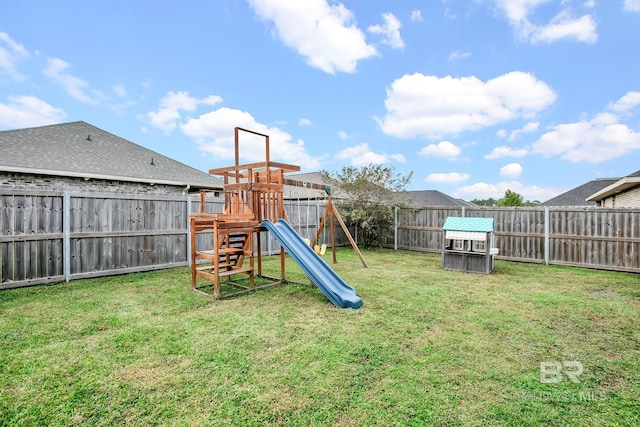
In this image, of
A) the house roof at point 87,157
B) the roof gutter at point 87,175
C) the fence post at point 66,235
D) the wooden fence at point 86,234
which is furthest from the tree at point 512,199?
the fence post at point 66,235

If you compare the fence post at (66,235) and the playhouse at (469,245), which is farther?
the playhouse at (469,245)

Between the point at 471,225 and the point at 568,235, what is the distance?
2.76 metres

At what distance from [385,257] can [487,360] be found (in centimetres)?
613

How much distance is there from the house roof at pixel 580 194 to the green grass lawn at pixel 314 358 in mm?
14006

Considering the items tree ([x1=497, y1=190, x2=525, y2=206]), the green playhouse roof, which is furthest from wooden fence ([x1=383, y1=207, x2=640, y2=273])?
tree ([x1=497, y1=190, x2=525, y2=206])

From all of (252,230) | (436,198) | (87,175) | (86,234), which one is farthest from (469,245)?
(436,198)

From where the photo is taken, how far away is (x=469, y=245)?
6727 mm

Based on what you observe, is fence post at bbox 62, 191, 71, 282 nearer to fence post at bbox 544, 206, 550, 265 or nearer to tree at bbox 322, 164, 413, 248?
tree at bbox 322, 164, 413, 248

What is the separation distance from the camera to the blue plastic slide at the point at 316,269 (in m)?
4.03

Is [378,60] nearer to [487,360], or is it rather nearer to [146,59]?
[146,59]

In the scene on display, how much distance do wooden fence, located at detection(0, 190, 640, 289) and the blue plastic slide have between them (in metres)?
2.90

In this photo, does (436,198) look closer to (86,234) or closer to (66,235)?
(86,234)

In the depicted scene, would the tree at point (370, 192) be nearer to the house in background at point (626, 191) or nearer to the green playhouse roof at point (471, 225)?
the green playhouse roof at point (471, 225)

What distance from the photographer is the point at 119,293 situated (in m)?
4.62
